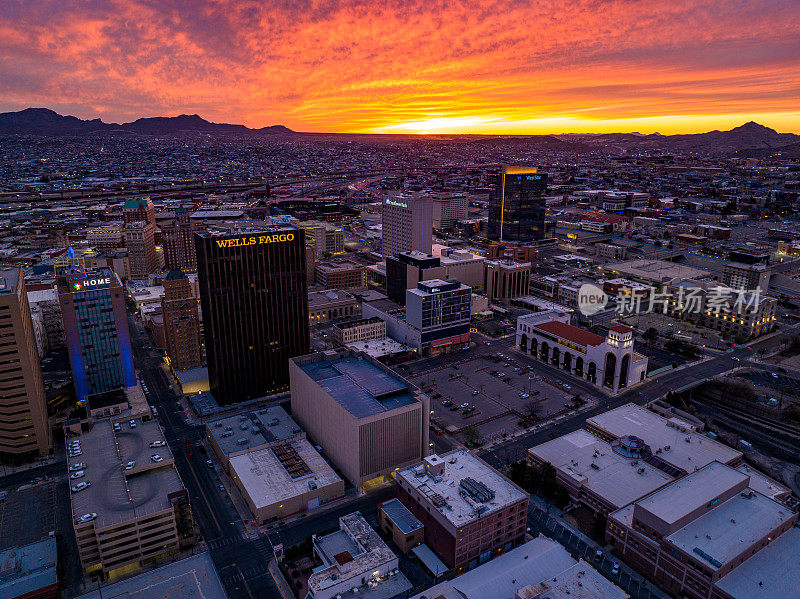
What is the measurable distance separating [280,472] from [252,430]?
18.3m

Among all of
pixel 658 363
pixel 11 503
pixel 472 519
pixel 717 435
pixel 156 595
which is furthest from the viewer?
pixel 658 363

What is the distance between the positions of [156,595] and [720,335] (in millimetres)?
193252

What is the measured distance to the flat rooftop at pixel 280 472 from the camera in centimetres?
10256

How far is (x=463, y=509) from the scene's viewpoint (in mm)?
90938

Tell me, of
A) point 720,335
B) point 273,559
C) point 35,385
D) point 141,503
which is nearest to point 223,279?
point 35,385

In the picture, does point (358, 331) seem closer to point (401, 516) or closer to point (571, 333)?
point (571, 333)

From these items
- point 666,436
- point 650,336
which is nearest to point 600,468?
point 666,436

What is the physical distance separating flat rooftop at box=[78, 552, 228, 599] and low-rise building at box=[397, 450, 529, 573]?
116 ft

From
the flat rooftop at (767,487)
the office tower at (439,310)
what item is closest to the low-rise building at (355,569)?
the flat rooftop at (767,487)

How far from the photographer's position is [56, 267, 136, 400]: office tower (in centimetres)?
13138

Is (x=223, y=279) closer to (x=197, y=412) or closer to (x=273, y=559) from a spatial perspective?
(x=197, y=412)

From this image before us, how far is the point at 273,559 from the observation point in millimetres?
91625

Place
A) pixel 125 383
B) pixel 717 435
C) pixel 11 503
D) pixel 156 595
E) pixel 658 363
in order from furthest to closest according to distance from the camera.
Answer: pixel 658 363, pixel 125 383, pixel 717 435, pixel 11 503, pixel 156 595

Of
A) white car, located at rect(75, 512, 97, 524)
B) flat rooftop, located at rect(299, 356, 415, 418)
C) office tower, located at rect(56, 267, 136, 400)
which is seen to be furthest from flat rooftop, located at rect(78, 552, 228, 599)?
office tower, located at rect(56, 267, 136, 400)
